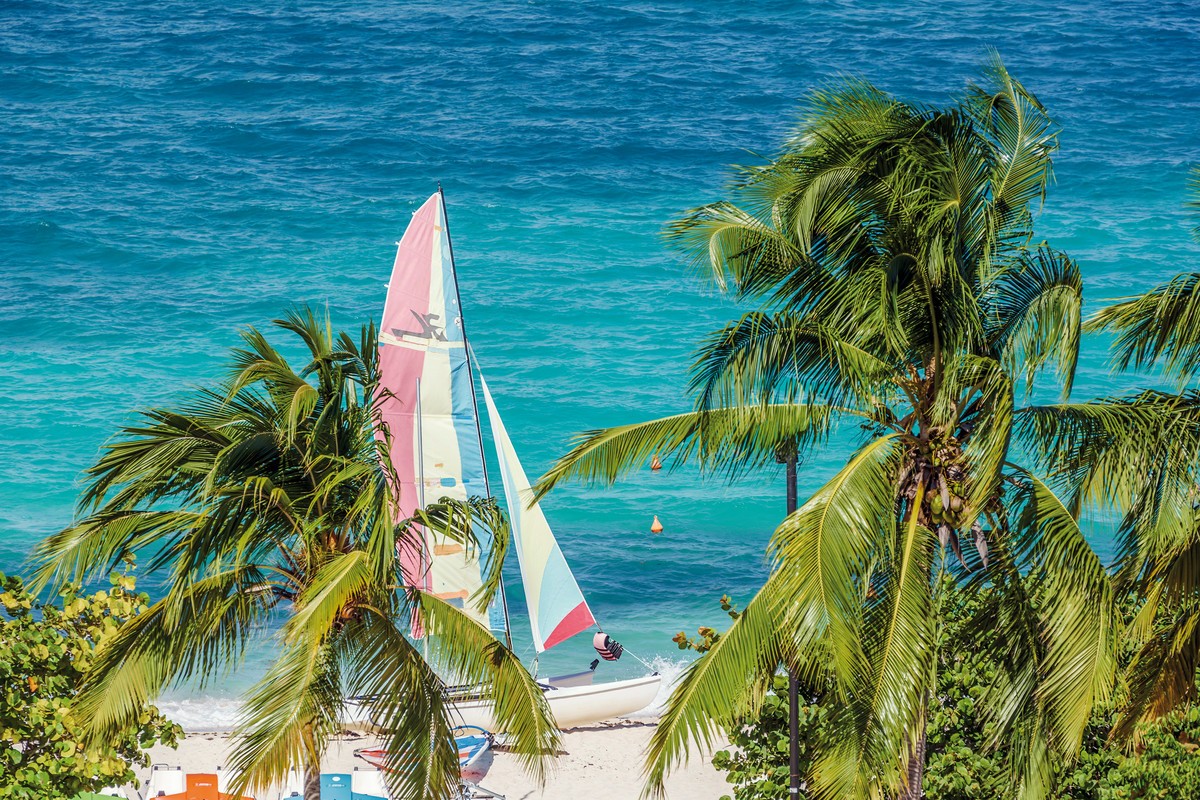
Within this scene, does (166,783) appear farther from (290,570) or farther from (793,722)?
(793,722)

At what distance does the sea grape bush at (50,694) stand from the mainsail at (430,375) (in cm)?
850

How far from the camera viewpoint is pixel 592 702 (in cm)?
2230

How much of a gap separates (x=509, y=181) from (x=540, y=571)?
1339 inches

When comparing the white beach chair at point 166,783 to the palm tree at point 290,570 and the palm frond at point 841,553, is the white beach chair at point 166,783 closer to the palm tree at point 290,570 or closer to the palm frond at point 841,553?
the palm tree at point 290,570

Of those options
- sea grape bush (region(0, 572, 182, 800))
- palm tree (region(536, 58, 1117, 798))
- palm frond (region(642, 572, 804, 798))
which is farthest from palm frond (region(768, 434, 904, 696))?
sea grape bush (region(0, 572, 182, 800))

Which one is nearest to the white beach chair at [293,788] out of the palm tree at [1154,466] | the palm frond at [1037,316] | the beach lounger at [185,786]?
the beach lounger at [185,786]

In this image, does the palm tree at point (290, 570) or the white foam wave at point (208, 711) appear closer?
the palm tree at point (290, 570)

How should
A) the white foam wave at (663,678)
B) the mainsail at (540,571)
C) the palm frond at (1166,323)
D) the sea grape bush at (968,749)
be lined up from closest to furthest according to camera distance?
1. the palm frond at (1166,323)
2. the sea grape bush at (968,749)
3. the mainsail at (540,571)
4. the white foam wave at (663,678)

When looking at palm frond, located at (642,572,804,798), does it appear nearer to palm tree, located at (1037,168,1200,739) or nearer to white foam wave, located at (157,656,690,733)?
palm tree, located at (1037,168,1200,739)

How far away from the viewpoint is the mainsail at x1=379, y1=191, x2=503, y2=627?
20.8 meters

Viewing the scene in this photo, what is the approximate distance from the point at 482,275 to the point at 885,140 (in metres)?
38.2

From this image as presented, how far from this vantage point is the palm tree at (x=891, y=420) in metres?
10.1

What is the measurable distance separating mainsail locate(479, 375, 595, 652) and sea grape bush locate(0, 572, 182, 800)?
1008 centimetres

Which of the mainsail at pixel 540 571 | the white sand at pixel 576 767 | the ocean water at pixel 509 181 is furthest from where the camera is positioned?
the ocean water at pixel 509 181
